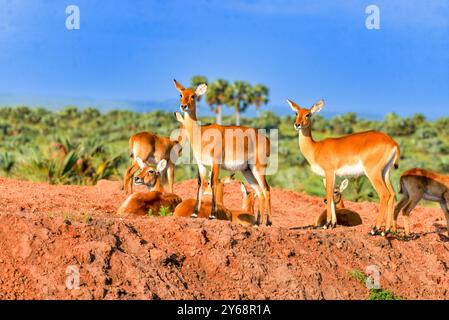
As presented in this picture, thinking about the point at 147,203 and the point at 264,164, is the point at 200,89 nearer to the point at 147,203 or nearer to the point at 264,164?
the point at 264,164

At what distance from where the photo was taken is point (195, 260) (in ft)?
29.5

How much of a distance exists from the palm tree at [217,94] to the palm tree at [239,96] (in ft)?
1.90

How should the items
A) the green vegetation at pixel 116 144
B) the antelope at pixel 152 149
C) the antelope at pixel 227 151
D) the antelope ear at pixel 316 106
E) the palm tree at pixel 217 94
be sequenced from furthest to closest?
the palm tree at pixel 217 94 → the green vegetation at pixel 116 144 → the antelope at pixel 152 149 → the antelope ear at pixel 316 106 → the antelope at pixel 227 151

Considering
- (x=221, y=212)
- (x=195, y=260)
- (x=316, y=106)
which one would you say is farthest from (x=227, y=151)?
(x=195, y=260)

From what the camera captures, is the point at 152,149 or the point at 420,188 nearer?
the point at 420,188

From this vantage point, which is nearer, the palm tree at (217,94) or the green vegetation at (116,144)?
the green vegetation at (116,144)

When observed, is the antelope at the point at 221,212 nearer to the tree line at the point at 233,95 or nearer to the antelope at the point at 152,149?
the antelope at the point at 152,149

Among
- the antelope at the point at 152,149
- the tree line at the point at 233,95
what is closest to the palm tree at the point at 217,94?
the tree line at the point at 233,95

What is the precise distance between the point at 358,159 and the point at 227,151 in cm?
217

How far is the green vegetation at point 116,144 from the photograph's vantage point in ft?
70.9

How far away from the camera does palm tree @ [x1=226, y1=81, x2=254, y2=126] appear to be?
83250 mm

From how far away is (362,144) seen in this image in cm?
1185

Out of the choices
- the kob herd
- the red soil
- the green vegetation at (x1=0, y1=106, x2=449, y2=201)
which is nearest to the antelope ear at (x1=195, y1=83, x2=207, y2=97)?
the kob herd

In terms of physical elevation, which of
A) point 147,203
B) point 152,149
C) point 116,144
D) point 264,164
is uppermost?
point 152,149
